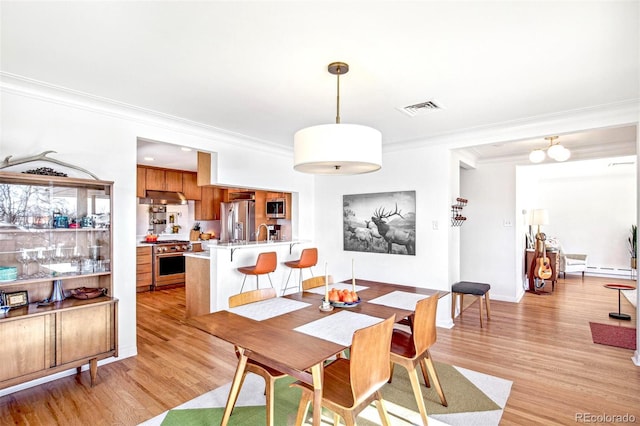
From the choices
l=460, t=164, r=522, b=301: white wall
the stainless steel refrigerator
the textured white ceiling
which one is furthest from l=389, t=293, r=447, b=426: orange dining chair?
the stainless steel refrigerator

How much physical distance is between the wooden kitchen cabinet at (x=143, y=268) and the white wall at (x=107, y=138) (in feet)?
9.84

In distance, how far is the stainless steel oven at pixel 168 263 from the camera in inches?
247

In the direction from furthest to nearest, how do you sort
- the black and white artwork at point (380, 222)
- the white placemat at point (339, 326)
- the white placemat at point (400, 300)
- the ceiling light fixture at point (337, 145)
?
the black and white artwork at point (380, 222), the white placemat at point (400, 300), the ceiling light fixture at point (337, 145), the white placemat at point (339, 326)

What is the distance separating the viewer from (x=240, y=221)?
6.76m

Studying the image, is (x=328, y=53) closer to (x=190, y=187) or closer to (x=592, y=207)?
(x=190, y=187)

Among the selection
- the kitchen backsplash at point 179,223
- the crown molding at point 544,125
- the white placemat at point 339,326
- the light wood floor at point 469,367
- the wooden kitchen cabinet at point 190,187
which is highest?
the crown molding at point 544,125

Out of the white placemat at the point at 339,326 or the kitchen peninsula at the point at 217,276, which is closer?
the white placemat at the point at 339,326

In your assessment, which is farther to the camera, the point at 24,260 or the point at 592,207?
the point at 592,207

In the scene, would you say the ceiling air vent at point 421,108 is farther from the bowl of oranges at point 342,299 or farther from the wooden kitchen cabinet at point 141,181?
the wooden kitchen cabinet at point 141,181

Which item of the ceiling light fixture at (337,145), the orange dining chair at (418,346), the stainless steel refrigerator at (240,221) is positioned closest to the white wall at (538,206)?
the orange dining chair at (418,346)

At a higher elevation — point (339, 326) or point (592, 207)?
point (592, 207)

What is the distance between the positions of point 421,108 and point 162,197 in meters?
5.35

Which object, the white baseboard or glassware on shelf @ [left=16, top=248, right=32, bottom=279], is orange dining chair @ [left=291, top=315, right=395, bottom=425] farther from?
glassware on shelf @ [left=16, top=248, right=32, bottom=279]

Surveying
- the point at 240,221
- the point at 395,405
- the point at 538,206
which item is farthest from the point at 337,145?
the point at 538,206
